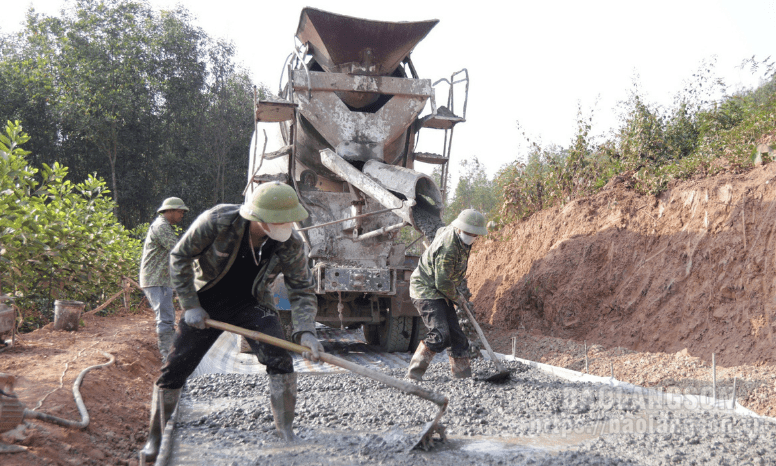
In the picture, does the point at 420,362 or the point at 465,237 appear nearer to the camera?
the point at 465,237

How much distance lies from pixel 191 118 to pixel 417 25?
16.3m

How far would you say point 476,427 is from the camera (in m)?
3.33

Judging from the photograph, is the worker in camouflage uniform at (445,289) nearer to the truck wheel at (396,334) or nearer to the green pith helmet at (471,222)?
the green pith helmet at (471,222)

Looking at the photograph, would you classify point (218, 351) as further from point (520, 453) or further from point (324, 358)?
point (520, 453)

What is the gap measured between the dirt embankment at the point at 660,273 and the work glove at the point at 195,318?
14.4 ft

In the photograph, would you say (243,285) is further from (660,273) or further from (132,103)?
(132,103)

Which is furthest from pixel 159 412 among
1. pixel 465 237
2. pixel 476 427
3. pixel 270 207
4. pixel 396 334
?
pixel 396 334

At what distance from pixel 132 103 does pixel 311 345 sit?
1757cm

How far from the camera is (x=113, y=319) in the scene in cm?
839

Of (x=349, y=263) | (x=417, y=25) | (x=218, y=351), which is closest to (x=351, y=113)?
(x=417, y=25)

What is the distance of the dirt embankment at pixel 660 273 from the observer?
5102 millimetres

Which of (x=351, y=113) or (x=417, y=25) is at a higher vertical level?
(x=417, y=25)

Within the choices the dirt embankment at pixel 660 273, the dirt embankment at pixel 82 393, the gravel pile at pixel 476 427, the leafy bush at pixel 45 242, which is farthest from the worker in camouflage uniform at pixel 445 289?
the leafy bush at pixel 45 242

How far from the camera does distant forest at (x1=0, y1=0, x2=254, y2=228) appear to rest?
1702 cm
